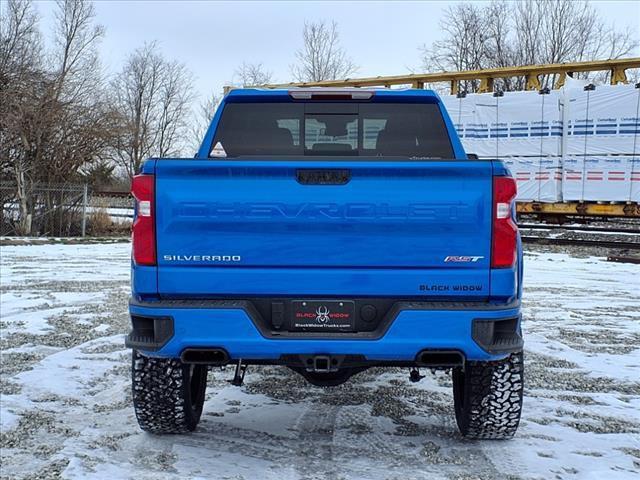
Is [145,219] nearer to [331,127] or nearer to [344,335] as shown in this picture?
[344,335]

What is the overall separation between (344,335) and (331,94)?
1.80m

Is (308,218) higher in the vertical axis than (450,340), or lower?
higher

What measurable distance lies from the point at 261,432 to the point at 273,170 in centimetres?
177

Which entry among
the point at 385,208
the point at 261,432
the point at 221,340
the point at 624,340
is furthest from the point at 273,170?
the point at 624,340

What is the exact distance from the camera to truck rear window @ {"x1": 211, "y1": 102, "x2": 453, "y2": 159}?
167 inches

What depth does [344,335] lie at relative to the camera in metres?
3.04

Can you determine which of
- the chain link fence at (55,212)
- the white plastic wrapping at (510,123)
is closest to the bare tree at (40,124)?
the chain link fence at (55,212)

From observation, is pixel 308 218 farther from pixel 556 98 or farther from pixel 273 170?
pixel 556 98

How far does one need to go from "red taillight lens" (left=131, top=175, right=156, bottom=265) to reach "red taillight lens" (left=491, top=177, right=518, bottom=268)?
1.67m

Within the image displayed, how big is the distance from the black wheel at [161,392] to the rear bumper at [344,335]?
46cm

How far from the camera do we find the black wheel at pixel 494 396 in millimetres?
3432

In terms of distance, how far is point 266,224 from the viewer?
118 inches

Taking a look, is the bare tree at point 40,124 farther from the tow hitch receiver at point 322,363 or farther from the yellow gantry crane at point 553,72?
the tow hitch receiver at point 322,363

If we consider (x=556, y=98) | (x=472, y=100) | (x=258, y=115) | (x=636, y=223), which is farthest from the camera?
(x=636, y=223)
